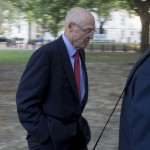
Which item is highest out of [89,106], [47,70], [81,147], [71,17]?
[71,17]

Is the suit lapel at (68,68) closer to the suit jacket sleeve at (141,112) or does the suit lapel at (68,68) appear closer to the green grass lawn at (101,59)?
the suit jacket sleeve at (141,112)

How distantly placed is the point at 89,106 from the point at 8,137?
2493 mm

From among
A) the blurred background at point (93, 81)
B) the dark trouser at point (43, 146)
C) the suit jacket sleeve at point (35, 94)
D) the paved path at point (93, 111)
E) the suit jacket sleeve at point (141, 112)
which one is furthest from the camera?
the blurred background at point (93, 81)

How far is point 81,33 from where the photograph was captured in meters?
2.23

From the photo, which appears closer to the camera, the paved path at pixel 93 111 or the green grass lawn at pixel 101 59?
the paved path at pixel 93 111

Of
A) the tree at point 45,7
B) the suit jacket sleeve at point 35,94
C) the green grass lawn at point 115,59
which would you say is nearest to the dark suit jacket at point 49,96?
the suit jacket sleeve at point 35,94

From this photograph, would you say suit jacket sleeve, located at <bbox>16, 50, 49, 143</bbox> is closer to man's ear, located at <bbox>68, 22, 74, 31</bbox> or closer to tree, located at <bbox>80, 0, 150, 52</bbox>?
man's ear, located at <bbox>68, 22, 74, 31</bbox>

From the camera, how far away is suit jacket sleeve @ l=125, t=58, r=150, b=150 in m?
1.25

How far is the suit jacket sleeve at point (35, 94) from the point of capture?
210 cm

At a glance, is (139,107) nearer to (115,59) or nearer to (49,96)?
(49,96)

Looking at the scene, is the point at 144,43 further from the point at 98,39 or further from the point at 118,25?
the point at 118,25

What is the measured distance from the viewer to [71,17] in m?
2.24

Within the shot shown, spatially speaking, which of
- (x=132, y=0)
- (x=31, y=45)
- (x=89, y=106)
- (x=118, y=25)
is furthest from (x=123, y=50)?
(x=118, y=25)

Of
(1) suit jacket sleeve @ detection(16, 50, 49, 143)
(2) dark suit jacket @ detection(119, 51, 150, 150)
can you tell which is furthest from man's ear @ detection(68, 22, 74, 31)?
(2) dark suit jacket @ detection(119, 51, 150, 150)
